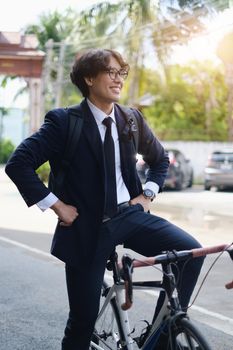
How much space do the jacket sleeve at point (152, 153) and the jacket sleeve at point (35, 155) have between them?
0.42 meters

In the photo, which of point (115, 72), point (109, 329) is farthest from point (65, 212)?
point (109, 329)

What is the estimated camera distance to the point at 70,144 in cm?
321

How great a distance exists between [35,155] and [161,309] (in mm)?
879

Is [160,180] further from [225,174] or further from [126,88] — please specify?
[126,88]

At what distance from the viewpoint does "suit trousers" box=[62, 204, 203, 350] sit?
10.7 ft

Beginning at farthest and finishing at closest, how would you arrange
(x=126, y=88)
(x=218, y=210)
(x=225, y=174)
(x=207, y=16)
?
(x=126, y=88) → (x=207, y=16) → (x=225, y=174) → (x=218, y=210)

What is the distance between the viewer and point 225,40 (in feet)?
116

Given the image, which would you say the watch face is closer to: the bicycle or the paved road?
the bicycle

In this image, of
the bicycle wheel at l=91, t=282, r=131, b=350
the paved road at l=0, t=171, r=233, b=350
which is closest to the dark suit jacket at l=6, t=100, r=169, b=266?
the bicycle wheel at l=91, t=282, r=131, b=350

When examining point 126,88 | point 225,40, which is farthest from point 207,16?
point 126,88

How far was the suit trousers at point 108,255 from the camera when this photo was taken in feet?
10.7

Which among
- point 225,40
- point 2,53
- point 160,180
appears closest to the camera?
point 160,180

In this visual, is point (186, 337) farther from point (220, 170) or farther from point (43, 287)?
point (220, 170)

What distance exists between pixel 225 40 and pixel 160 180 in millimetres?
32773
